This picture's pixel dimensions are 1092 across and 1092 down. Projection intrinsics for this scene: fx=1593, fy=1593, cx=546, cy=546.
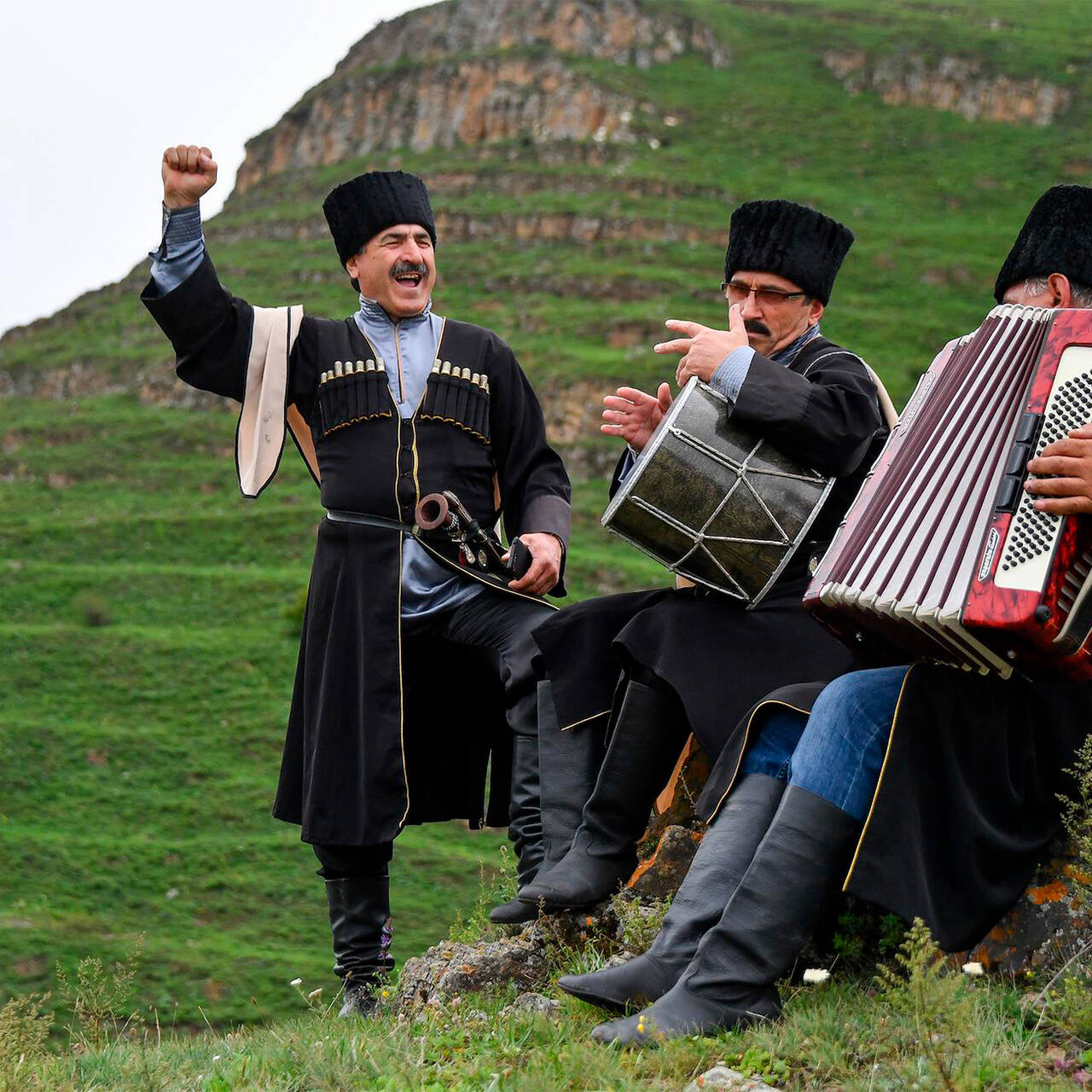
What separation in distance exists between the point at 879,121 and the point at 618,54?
475 inches

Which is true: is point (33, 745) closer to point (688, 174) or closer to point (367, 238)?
point (367, 238)

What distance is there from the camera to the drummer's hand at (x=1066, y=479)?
3543mm

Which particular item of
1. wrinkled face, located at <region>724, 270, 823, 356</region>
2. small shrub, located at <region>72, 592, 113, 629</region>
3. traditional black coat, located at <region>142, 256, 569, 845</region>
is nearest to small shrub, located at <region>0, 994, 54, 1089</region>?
traditional black coat, located at <region>142, 256, 569, 845</region>

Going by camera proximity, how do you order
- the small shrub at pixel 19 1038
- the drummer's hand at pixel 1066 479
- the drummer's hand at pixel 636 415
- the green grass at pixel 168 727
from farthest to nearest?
the green grass at pixel 168 727
the drummer's hand at pixel 636 415
the small shrub at pixel 19 1038
the drummer's hand at pixel 1066 479

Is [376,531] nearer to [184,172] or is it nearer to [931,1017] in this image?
[184,172]

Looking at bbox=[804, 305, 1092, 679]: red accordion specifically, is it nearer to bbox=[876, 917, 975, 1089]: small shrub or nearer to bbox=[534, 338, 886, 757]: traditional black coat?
bbox=[534, 338, 886, 757]: traditional black coat

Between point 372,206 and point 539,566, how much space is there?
1507 mm

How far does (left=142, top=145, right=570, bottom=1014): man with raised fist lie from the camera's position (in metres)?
5.64

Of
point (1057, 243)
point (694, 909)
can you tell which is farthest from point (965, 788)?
point (1057, 243)

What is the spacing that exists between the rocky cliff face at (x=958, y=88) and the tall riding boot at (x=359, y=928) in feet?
208

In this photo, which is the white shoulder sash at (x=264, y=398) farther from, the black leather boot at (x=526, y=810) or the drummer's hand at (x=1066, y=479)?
the drummer's hand at (x=1066, y=479)

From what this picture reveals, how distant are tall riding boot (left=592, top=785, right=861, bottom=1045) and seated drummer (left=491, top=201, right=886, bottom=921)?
2.11 ft

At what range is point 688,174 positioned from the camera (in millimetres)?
57594

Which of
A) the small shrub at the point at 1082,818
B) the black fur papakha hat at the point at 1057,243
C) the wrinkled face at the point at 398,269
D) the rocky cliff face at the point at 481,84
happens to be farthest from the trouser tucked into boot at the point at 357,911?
the rocky cliff face at the point at 481,84
